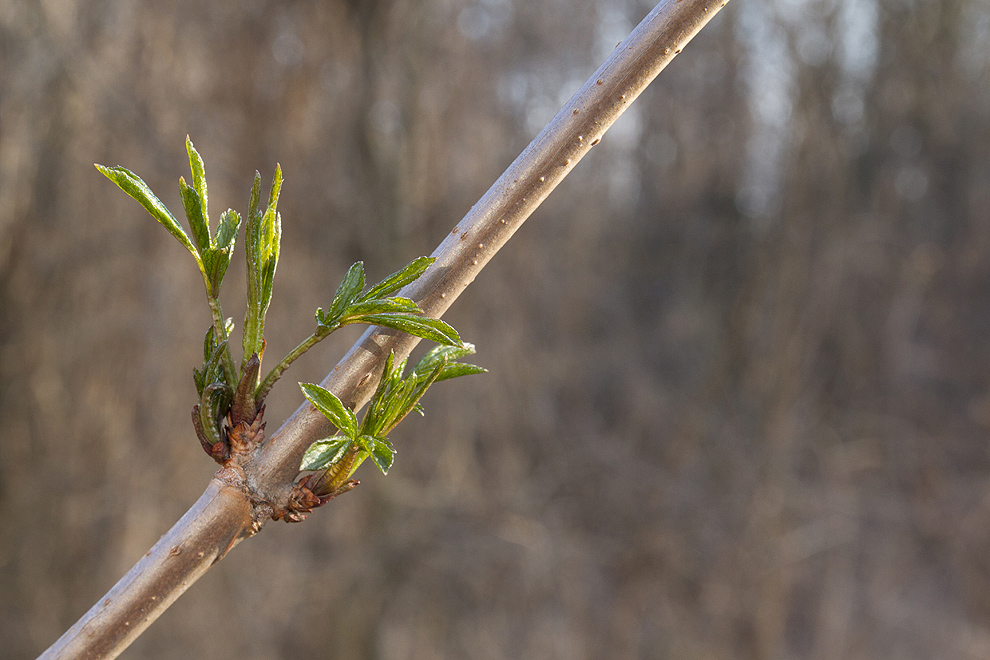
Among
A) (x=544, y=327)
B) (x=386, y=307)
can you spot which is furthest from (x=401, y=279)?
(x=544, y=327)

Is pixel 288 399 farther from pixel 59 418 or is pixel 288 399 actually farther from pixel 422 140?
pixel 422 140

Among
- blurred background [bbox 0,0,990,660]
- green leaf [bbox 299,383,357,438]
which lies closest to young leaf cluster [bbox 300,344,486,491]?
green leaf [bbox 299,383,357,438]

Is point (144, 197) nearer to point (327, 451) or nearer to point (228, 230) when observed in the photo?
point (228, 230)

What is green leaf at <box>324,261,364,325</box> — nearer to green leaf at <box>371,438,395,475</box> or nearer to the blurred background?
green leaf at <box>371,438,395,475</box>

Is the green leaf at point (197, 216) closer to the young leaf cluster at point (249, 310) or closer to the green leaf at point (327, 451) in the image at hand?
the young leaf cluster at point (249, 310)

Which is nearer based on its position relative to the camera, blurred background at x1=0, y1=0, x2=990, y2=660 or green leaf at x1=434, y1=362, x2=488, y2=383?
green leaf at x1=434, y1=362, x2=488, y2=383

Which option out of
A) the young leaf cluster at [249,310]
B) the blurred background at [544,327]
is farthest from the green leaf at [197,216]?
the blurred background at [544,327]

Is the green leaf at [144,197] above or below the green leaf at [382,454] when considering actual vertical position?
above
